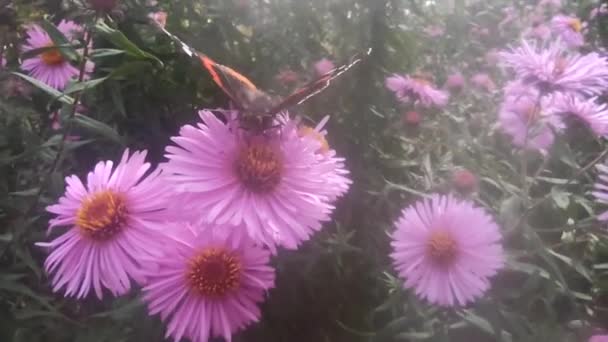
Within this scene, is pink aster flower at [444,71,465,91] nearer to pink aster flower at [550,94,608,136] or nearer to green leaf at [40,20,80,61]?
pink aster flower at [550,94,608,136]

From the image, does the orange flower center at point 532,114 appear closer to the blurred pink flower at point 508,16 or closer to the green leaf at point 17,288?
the green leaf at point 17,288

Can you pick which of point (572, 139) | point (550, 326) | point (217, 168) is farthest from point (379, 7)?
point (217, 168)

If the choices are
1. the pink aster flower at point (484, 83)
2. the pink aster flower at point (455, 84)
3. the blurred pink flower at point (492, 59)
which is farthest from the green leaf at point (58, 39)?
the blurred pink flower at point (492, 59)

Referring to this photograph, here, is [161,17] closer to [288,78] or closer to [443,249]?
[288,78]

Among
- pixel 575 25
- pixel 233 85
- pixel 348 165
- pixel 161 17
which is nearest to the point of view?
pixel 233 85

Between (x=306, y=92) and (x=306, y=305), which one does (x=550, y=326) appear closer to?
(x=306, y=305)

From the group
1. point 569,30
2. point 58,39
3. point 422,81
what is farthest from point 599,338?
point 569,30

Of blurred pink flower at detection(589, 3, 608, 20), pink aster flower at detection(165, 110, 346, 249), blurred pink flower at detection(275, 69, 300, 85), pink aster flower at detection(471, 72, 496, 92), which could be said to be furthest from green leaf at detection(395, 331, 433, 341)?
blurred pink flower at detection(589, 3, 608, 20)
